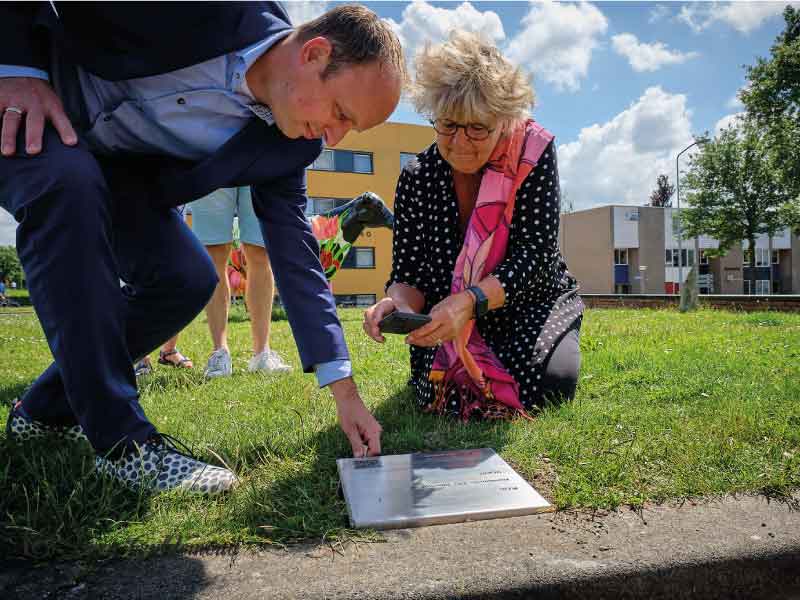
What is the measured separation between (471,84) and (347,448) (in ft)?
4.92

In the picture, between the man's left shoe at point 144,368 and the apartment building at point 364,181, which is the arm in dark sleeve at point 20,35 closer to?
the man's left shoe at point 144,368

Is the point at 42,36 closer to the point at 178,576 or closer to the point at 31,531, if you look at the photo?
the point at 31,531

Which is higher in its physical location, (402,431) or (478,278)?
(478,278)

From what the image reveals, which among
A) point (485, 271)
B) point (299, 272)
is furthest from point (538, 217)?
point (299, 272)

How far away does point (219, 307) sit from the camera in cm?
398

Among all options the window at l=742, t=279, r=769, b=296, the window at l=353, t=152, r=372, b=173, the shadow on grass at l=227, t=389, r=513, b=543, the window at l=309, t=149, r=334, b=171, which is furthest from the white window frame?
the window at l=742, t=279, r=769, b=296

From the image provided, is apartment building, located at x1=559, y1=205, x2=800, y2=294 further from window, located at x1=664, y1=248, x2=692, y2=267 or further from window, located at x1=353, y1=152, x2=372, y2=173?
window, located at x1=353, y1=152, x2=372, y2=173

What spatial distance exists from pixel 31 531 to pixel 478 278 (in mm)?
1843

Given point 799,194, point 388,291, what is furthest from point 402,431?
point 799,194

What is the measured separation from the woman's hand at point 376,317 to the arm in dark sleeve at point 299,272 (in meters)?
0.23

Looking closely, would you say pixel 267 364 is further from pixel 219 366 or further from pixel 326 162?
pixel 326 162

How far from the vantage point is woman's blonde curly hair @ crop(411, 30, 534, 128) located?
8.07ft

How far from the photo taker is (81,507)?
1612mm

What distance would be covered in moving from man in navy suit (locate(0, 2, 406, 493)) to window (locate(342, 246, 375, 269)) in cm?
2596
